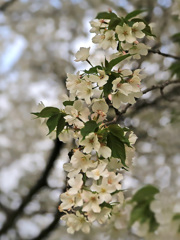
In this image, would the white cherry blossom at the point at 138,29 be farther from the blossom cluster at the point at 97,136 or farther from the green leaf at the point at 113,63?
the green leaf at the point at 113,63

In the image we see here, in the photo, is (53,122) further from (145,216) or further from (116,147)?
(145,216)

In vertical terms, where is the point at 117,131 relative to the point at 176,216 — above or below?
above

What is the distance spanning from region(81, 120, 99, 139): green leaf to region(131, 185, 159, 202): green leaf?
0.22 meters

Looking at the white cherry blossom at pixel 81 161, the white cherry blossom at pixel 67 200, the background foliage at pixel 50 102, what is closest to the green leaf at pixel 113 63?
the white cherry blossom at pixel 81 161

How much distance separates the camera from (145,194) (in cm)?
94

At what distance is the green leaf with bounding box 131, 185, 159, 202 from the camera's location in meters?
0.92

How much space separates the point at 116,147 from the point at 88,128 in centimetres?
9

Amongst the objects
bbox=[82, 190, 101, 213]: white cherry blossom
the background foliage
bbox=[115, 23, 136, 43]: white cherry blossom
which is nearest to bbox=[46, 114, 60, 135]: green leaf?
bbox=[82, 190, 101, 213]: white cherry blossom

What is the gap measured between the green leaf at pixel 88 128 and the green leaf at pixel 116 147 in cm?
4

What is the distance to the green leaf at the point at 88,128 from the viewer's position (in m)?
0.89

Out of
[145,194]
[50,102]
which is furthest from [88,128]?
[50,102]

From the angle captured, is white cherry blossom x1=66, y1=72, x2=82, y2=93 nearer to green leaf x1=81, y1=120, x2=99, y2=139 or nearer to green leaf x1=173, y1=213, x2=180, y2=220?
green leaf x1=81, y1=120, x2=99, y2=139

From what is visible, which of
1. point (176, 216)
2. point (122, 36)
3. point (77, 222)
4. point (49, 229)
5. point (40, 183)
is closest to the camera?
point (176, 216)

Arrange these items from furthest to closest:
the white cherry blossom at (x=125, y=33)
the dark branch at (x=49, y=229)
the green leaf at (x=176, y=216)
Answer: the dark branch at (x=49, y=229) < the white cherry blossom at (x=125, y=33) < the green leaf at (x=176, y=216)
